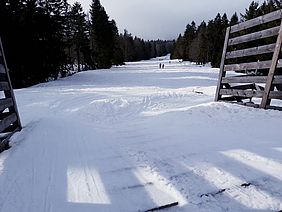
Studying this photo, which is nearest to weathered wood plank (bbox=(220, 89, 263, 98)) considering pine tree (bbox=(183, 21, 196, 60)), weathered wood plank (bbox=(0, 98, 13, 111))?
weathered wood plank (bbox=(0, 98, 13, 111))

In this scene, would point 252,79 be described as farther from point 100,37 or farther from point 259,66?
point 100,37

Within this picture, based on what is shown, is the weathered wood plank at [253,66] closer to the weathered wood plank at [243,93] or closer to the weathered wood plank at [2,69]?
the weathered wood plank at [243,93]

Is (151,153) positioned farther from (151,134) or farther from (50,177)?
(50,177)

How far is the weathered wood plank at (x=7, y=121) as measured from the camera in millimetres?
5273

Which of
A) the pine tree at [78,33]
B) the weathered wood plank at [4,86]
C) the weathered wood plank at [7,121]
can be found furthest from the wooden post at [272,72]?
the pine tree at [78,33]

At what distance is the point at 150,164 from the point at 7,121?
10.8 ft

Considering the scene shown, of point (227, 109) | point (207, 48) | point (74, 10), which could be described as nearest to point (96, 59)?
point (74, 10)

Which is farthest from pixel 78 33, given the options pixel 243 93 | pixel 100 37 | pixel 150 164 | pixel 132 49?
pixel 132 49

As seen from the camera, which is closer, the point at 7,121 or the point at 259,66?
the point at 7,121

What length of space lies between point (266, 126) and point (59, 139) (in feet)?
13.0

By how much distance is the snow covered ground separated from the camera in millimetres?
3012

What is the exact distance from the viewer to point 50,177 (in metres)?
3.71

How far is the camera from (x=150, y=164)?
397cm

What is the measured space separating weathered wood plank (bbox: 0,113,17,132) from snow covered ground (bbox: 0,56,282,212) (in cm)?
31
